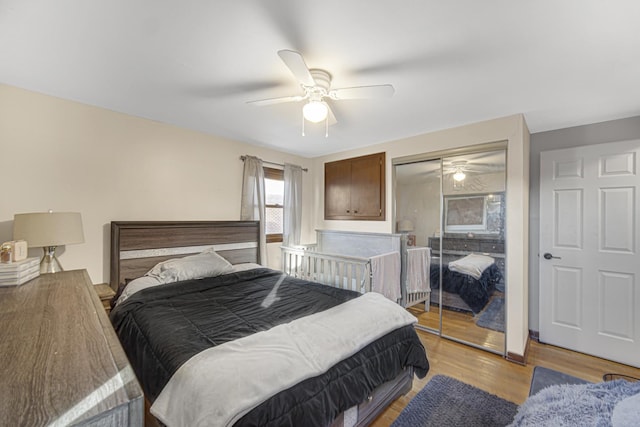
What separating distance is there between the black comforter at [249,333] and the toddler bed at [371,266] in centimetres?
61

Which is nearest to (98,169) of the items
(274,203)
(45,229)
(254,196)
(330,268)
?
(45,229)

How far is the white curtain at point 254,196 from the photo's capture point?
11.7 feet

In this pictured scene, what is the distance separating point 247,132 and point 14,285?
91.9 inches

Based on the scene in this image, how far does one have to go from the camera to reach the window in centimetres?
394

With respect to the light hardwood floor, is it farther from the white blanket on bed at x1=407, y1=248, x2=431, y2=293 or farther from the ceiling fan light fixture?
the ceiling fan light fixture

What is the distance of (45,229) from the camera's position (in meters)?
1.96

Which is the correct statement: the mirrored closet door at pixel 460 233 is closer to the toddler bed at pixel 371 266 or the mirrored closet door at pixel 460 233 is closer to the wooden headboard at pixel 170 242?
the toddler bed at pixel 371 266

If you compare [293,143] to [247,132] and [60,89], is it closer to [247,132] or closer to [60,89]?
[247,132]

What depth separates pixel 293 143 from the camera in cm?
367

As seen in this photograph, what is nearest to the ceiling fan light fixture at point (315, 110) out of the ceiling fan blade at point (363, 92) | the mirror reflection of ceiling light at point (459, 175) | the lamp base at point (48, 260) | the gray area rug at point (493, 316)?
the ceiling fan blade at point (363, 92)

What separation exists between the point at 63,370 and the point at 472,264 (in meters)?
3.32

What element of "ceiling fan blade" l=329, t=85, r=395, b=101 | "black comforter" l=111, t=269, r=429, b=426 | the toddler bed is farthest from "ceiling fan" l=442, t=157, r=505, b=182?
"black comforter" l=111, t=269, r=429, b=426

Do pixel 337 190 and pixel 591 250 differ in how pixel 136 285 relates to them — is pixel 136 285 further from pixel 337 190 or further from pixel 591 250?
pixel 591 250

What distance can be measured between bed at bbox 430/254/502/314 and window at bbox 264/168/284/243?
2.21 m
